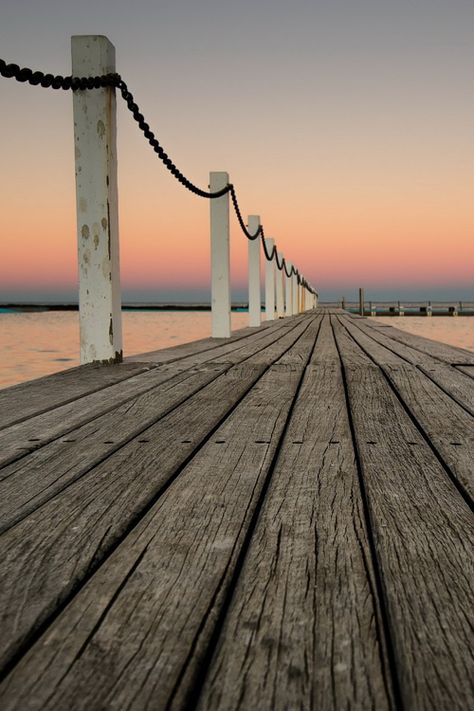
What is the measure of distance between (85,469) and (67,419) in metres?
0.65

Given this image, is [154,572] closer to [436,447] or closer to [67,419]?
[436,447]

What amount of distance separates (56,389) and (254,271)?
22.1 ft

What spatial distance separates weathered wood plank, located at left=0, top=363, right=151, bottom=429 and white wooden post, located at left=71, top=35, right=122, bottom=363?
34cm

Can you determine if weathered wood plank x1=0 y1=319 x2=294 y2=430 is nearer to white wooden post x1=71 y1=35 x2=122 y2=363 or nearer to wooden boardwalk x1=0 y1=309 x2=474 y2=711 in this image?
wooden boardwalk x1=0 y1=309 x2=474 y2=711

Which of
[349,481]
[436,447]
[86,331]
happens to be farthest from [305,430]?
[86,331]

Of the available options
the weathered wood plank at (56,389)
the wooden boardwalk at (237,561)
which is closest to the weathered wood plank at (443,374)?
the wooden boardwalk at (237,561)

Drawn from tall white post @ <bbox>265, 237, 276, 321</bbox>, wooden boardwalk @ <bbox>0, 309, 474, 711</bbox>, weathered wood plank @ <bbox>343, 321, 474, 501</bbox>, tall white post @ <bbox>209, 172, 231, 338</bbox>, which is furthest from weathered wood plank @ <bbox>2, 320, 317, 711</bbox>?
tall white post @ <bbox>265, 237, 276, 321</bbox>

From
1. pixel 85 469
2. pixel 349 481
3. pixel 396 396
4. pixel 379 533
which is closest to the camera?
pixel 379 533

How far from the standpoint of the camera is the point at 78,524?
111 cm

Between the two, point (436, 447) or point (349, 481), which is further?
point (436, 447)

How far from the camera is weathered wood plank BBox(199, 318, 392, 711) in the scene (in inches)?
25.5

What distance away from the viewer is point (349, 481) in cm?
136

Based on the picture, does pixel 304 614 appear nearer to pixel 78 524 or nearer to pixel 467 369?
pixel 78 524

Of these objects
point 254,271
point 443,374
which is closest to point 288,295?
point 254,271
